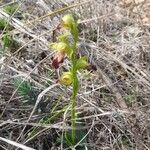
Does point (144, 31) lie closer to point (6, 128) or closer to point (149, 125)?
point (149, 125)

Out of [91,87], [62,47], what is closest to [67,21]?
[62,47]

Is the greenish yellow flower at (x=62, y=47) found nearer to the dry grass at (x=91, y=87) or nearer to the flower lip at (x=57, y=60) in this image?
the flower lip at (x=57, y=60)

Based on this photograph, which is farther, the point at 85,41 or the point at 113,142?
the point at 85,41

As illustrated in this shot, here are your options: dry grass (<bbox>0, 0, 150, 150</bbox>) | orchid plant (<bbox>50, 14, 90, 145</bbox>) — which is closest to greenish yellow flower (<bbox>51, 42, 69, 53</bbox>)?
orchid plant (<bbox>50, 14, 90, 145</bbox>)

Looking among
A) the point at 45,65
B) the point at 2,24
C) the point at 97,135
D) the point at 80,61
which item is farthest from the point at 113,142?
the point at 2,24

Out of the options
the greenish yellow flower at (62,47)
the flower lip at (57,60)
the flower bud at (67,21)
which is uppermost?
the flower bud at (67,21)

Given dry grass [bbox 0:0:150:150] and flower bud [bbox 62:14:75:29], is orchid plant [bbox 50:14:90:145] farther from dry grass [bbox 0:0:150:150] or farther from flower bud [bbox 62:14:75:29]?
dry grass [bbox 0:0:150:150]

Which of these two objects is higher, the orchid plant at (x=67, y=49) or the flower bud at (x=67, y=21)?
the flower bud at (x=67, y=21)

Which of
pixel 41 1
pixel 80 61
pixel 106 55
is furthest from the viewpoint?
pixel 41 1

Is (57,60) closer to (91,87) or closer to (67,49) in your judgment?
(67,49)

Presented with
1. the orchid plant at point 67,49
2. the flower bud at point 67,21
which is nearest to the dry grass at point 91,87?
the orchid plant at point 67,49
